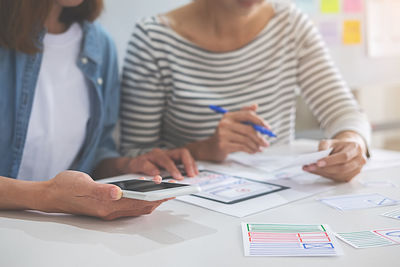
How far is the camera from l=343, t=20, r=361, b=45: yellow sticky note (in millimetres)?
2225

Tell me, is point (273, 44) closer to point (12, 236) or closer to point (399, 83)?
point (12, 236)

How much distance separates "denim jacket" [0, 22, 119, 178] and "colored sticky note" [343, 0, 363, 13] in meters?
1.41

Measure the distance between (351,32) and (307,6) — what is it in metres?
0.31

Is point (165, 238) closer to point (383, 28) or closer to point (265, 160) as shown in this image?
point (265, 160)

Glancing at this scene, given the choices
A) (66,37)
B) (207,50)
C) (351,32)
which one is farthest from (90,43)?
(351,32)

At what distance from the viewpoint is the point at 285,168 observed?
1.01 metres

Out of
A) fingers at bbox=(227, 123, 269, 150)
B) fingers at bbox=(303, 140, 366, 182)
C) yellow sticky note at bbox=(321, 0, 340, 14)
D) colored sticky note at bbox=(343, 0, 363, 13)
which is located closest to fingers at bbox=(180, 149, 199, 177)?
fingers at bbox=(227, 123, 269, 150)

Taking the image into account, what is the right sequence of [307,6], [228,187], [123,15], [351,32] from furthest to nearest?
[351,32] < [307,6] < [123,15] < [228,187]

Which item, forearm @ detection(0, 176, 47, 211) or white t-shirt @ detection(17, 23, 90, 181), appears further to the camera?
white t-shirt @ detection(17, 23, 90, 181)

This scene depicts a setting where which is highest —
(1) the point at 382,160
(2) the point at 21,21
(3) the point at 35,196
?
(2) the point at 21,21

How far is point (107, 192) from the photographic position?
2.10 ft

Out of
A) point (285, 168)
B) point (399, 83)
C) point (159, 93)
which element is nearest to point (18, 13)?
point (159, 93)

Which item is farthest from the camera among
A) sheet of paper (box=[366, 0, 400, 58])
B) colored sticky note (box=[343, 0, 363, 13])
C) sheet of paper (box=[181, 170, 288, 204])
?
sheet of paper (box=[366, 0, 400, 58])

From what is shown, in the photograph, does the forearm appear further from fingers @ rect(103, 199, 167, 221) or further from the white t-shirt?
the white t-shirt
